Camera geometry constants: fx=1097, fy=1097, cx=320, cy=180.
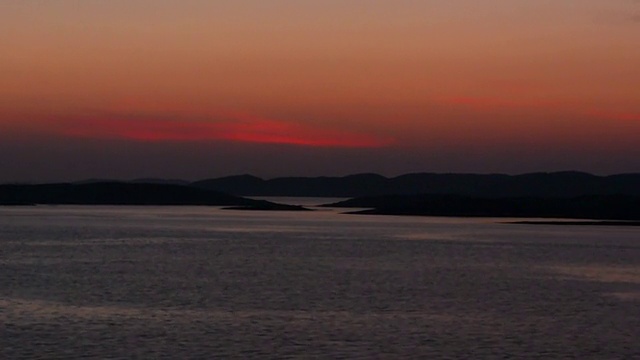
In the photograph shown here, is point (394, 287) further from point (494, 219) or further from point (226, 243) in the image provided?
point (494, 219)

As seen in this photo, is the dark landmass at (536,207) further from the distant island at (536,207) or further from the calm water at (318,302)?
the calm water at (318,302)

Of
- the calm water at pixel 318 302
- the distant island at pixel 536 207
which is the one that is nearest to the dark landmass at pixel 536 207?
the distant island at pixel 536 207

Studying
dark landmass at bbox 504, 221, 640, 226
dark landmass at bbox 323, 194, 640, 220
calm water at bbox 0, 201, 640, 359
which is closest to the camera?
calm water at bbox 0, 201, 640, 359

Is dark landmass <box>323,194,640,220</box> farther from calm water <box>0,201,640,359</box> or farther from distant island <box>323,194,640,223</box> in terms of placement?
calm water <box>0,201,640,359</box>

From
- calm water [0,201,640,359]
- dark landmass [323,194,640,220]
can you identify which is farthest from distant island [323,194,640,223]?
calm water [0,201,640,359]

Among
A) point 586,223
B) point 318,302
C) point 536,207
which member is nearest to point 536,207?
point 536,207

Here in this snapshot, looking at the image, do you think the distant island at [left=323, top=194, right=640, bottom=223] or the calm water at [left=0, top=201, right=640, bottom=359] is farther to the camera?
the distant island at [left=323, top=194, right=640, bottom=223]

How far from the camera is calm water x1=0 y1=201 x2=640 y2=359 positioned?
30625mm

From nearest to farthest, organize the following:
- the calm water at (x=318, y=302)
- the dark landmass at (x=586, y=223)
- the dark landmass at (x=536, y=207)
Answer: the calm water at (x=318, y=302) < the dark landmass at (x=586, y=223) < the dark landmass at (x=536, y=207)

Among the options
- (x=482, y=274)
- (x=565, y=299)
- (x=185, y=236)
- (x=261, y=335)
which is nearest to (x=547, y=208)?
(x=185, y=236)

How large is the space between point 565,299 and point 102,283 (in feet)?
67.0

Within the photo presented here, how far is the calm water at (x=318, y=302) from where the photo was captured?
30625mm

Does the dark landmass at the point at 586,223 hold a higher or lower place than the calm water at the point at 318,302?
higher

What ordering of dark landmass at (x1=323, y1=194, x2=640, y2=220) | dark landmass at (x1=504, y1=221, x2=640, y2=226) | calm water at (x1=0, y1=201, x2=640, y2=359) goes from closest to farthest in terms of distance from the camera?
calm water at (x1=0, y1=201, x2=640, y2=359) → dark landmass at (x1=504, y1=221, x2=640, y2=226) → dark landmass at (x1=323, y1=194, x2=640, y2=220)
